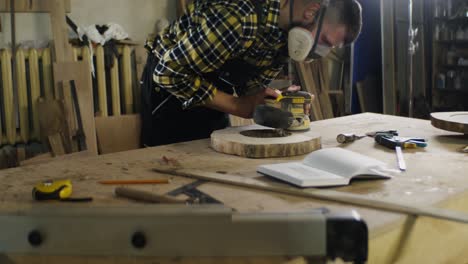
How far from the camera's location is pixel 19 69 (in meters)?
3.09

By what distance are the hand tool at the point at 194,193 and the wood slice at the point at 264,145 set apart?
300 mm

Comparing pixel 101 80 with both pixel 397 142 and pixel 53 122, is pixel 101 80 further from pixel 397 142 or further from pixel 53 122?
pixel 397 142

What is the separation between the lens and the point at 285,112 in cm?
165

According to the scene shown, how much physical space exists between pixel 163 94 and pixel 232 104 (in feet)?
1.05

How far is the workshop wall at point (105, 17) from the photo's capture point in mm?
3203

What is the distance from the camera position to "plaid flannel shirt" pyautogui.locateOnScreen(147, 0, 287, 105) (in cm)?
165

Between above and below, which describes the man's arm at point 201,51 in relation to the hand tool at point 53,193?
above

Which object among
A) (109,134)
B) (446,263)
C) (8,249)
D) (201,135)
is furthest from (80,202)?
(109,134)

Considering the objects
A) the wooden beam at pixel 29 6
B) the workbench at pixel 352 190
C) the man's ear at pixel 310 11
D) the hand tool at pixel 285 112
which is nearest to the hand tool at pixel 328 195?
the workbench at pixel 352 190

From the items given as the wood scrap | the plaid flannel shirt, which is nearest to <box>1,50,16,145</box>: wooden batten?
the wood scrap

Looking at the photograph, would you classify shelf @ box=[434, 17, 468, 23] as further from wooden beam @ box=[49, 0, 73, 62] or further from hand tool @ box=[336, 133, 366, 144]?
hand tool @ box=[336, 133, 366, 144]

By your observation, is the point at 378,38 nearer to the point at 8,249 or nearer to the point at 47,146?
the point at 47,146

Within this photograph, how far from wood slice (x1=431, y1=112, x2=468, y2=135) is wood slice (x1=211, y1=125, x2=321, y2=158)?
0.49 m

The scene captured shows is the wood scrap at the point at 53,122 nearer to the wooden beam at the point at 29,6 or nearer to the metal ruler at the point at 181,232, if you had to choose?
the wooden beam at the point at 29,6
